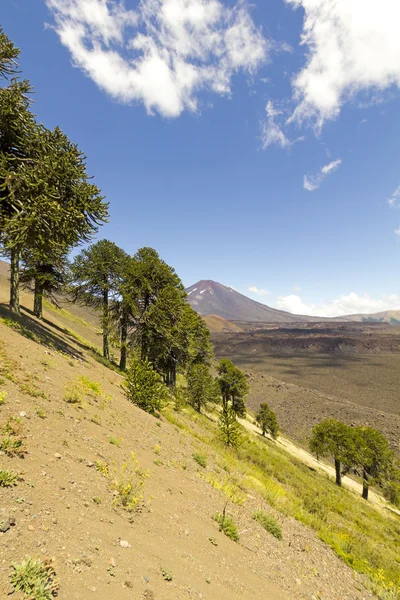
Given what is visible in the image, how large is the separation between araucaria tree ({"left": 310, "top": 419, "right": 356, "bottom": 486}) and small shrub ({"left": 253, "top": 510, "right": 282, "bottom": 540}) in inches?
1284

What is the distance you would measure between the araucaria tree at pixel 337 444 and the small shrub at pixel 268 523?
107 feet

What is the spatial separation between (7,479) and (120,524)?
7.09ft

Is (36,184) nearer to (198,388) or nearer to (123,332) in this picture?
(123,332)

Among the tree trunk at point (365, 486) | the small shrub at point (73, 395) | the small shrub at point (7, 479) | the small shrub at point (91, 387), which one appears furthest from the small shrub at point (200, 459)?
the tree trunk at point (365, 486)

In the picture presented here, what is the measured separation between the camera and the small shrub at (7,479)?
4.34m

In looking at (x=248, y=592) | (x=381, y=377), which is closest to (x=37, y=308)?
(x=248, y=592)

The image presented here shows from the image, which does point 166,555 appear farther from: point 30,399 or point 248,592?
point 30,399

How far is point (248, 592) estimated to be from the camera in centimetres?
522

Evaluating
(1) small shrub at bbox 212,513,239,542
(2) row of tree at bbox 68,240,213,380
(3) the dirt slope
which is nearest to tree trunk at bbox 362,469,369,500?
(2) row of tree at bbox 68,240,213,380

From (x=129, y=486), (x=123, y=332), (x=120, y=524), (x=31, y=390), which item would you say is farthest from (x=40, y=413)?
(x=123, y=332)

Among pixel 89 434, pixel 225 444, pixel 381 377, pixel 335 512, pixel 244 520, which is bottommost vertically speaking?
pixel 381 377

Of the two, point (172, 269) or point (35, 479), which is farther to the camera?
point (172, 269)

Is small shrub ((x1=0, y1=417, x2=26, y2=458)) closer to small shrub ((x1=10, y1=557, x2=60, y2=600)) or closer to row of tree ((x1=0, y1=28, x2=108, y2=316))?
small shrub ((x1=10, y1=557, x2=60, y2=600))

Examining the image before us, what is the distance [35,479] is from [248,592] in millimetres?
4592
